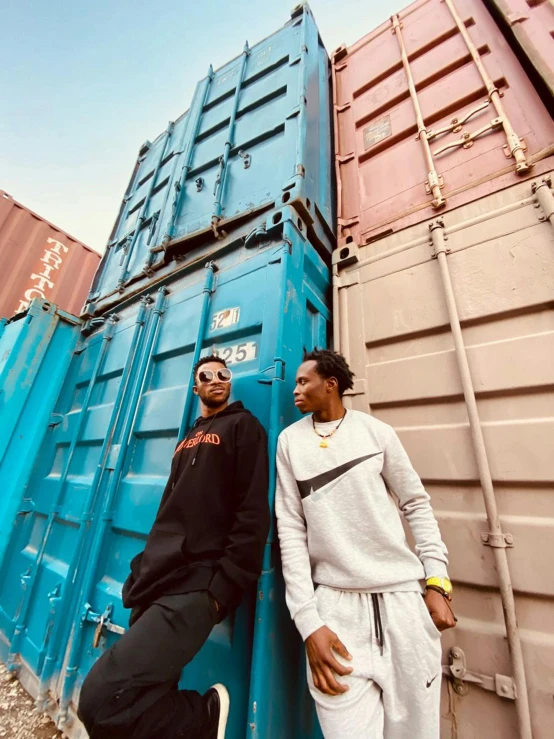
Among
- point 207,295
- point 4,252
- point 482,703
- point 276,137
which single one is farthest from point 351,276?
point 4,252

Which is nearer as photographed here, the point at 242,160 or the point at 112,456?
the point at 112,456

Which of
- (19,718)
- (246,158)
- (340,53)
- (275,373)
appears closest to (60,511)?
(19,718)

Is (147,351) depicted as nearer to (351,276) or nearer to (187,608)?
(351,276)

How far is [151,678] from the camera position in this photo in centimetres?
107

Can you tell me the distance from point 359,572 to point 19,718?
236cm

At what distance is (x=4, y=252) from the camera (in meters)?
5.84

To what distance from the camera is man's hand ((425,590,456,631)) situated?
1.07 m

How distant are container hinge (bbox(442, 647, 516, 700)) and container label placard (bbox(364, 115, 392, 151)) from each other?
3538 millimetres

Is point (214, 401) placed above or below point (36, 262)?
below

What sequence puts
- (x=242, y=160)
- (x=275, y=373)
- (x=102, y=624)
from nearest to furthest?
1. (x=275, y=373)
2. (x=102, y=624)
3. (x=242, y=160)

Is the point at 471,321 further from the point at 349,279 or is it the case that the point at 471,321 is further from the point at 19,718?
the point at 19,718

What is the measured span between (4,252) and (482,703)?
8.16 m

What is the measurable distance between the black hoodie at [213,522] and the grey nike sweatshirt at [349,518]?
0.14m

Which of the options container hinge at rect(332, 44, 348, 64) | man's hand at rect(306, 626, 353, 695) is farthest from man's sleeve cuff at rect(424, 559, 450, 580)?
container hinge at rect(332, 44, 348, 64)
